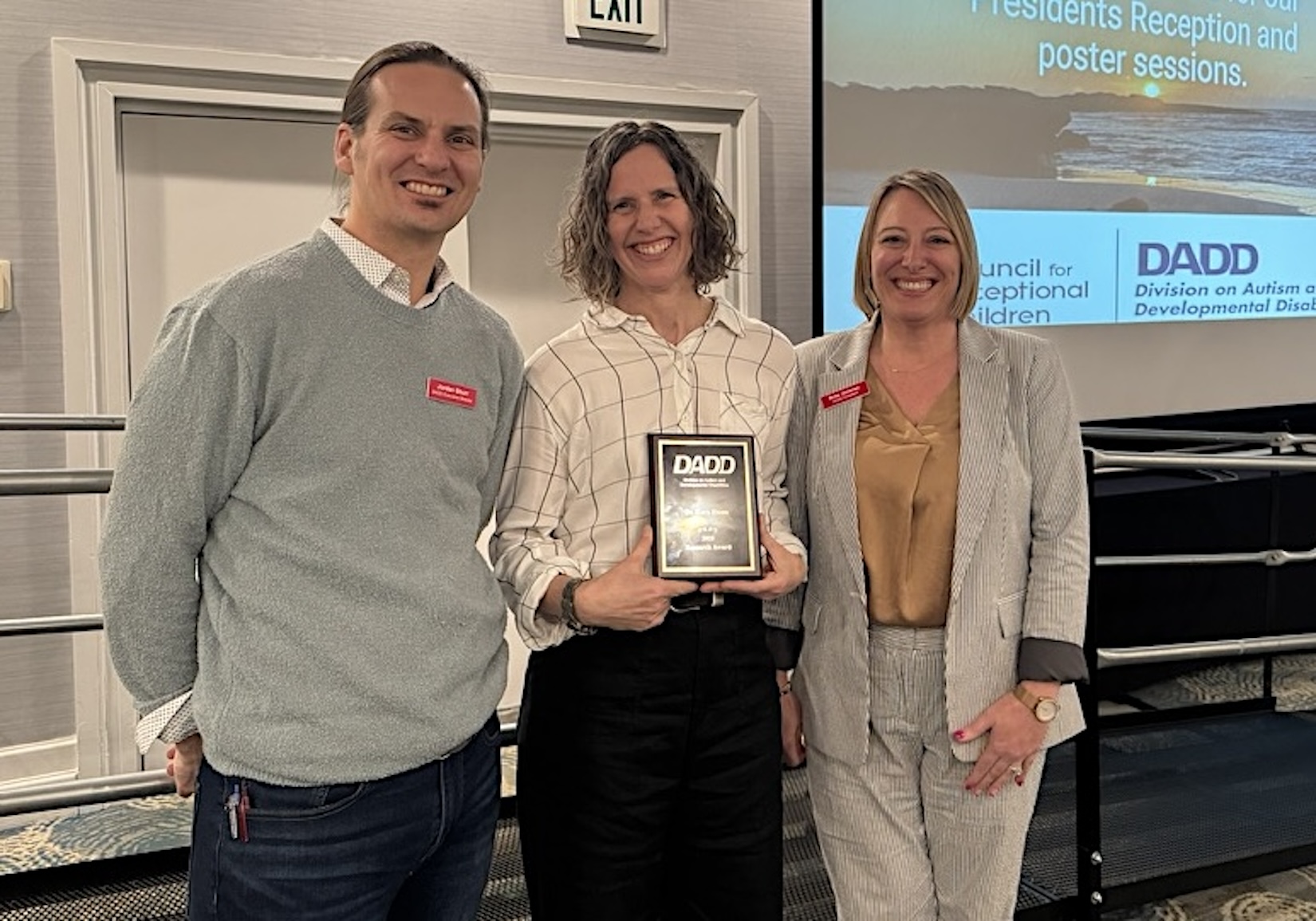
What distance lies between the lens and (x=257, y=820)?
1.28 meters

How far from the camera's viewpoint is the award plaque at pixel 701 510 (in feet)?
5.30

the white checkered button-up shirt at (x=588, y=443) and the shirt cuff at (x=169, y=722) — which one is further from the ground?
the white checkered button-up shirt at (x=588, y=443)

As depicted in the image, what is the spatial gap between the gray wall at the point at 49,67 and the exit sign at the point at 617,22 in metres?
0.03

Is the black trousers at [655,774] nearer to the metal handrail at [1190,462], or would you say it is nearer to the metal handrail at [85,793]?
the metal handrail at [85,793]

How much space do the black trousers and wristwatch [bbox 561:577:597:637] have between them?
5cm

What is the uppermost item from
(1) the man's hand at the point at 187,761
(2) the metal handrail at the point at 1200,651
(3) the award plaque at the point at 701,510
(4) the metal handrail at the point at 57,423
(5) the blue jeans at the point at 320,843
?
(4) the metal handrail at the point at 57,423

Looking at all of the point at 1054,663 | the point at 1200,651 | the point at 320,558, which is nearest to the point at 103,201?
the point at 320,558

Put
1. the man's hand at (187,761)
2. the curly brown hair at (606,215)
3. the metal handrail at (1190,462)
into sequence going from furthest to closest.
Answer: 1. the metal handrail at (1190,462)
2. the curly brown hair at (606,215)
3. the man's hand at (187,761)

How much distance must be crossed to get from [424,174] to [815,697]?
101 cm

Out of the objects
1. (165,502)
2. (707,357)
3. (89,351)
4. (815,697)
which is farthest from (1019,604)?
(89,351)

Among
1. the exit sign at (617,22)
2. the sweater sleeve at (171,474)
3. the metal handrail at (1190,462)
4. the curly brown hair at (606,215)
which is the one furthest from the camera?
the exit sign at (617,22)

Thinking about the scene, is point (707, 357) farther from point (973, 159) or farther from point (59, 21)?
point (973, 159)

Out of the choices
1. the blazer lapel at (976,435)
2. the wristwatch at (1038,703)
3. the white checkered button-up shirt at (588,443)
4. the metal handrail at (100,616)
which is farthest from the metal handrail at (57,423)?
the wristwatch at (1038,703)

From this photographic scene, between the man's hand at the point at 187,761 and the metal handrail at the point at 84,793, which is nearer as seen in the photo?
the man's hand at the point at 187,761
